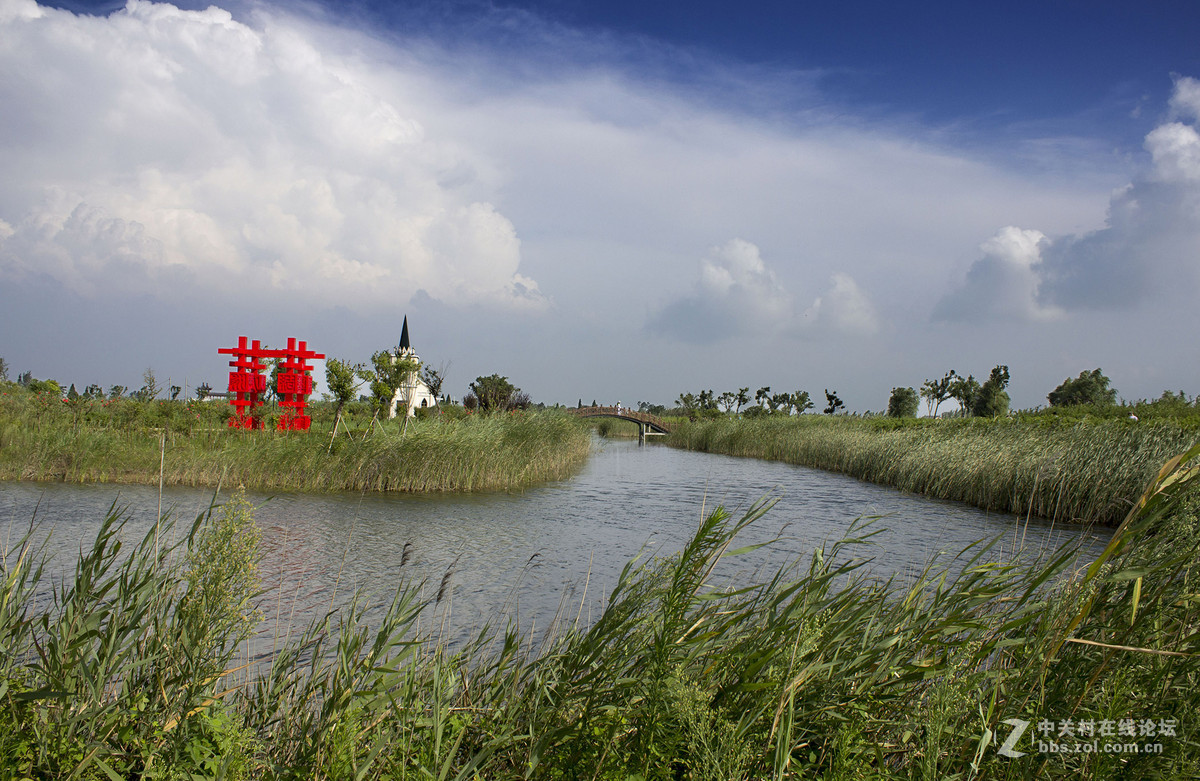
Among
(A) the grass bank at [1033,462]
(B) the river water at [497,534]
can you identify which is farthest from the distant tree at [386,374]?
(A) the grass bank at [1033,462]

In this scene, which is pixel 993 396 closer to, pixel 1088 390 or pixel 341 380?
pixel 1088 390

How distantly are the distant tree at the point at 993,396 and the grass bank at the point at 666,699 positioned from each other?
4366 cm

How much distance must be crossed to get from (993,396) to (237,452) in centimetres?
4560

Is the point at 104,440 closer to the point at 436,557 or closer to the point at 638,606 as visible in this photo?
the point at 436,557

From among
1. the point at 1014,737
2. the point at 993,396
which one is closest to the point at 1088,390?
the point at 993,396

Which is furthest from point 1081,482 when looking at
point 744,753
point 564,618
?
point 744,753

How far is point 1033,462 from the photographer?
42.7 feet

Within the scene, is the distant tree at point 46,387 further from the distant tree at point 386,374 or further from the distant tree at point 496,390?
the distant tree at point 496,390

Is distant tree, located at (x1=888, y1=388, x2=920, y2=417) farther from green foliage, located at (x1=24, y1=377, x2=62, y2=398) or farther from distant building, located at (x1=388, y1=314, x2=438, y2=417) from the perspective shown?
green foliage, located at (x1=24, y1=377, x2=62, y2=398)

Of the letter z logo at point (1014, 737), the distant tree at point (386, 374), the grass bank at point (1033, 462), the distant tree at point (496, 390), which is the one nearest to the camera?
the letter z logo at point (1014, 737)

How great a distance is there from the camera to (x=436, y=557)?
27.0ft

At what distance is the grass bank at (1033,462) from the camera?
12.0 meters

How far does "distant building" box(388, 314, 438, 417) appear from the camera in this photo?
66.0 feet

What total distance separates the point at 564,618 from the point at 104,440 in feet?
38.8
